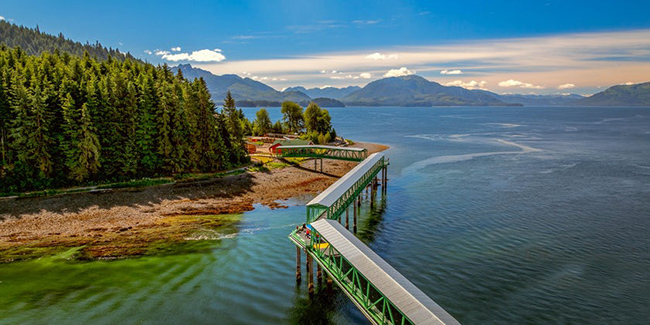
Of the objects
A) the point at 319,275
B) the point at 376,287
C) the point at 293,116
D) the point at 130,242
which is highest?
the point at 293,116

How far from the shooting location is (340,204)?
1624 inches

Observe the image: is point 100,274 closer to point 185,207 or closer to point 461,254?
point 185,207

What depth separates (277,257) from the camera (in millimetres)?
36938

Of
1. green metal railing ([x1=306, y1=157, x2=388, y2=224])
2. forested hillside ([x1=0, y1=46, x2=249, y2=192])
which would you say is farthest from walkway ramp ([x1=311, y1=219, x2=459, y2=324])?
forested hillside ([x1=0, y1=46, x2=249, y2=192])

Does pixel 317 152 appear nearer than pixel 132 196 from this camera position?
No

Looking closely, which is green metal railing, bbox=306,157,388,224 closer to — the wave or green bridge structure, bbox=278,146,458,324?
green bridge structure, bbox=278,146,458,324

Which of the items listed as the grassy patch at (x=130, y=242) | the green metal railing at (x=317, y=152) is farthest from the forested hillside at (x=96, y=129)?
the grassy patch at (x=130, y=242)

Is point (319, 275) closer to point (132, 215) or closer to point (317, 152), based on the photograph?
point (132, 215)

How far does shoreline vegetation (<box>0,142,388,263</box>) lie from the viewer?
38.5 m

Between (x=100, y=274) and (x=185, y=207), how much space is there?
19603 mm

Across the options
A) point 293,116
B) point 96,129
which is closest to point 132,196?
point 96,129

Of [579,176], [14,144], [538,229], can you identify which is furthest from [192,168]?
[579,176]

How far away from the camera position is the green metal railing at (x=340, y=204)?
120ft

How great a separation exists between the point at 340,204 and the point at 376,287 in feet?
64.5
